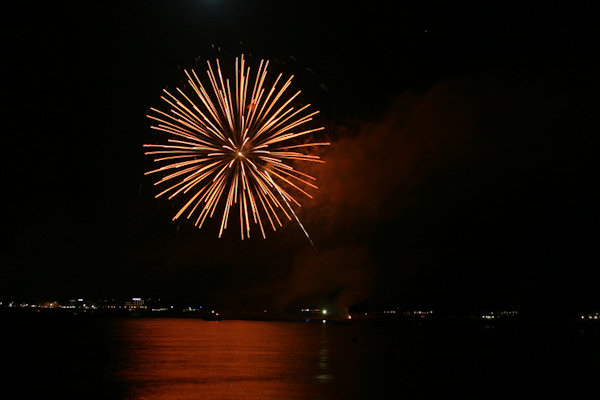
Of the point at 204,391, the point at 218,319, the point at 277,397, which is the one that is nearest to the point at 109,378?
the point at 204,391

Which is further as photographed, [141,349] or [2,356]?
[141,349]

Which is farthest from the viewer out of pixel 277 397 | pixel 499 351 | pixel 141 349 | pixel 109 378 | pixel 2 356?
pixel 499 351

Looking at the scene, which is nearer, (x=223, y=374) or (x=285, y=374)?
(x=223, y=374)

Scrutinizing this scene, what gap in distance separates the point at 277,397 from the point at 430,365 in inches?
595

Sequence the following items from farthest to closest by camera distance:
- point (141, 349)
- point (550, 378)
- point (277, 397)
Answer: point (141, 349) → point (550, 378) → point (277, 397)

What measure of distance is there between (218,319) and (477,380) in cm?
12910

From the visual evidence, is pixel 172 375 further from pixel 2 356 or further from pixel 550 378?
pixel 550 378

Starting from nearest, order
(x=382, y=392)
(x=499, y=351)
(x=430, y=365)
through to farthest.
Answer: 1. (x=382, y=392)
2. (x=430, y=365)
3. (x=499, y=351)

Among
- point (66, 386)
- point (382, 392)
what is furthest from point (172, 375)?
point (382, 392)

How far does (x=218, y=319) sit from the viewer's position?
152625 millimetres

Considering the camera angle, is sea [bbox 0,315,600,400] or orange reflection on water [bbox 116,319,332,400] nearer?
orange reflection on water [bbox 116,319,332,400]

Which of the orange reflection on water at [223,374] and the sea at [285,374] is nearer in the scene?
the orange reflection on water at [223,374]

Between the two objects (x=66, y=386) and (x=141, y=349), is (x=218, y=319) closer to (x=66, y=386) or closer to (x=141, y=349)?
(x=141, y=349)

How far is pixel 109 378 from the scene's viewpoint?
87.6 feet
